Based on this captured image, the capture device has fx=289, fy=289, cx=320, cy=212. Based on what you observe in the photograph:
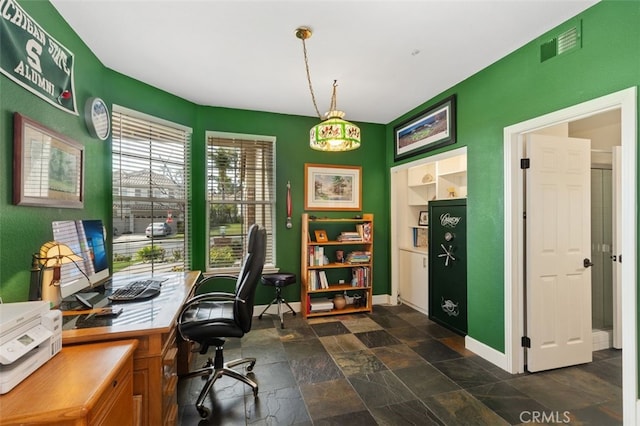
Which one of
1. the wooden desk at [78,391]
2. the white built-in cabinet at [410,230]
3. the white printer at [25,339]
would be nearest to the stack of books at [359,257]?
the white built-in cabinet at [410,230]

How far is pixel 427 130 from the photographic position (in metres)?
3.58

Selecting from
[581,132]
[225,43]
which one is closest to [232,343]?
[225,43]

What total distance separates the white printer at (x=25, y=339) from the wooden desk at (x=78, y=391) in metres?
0.04

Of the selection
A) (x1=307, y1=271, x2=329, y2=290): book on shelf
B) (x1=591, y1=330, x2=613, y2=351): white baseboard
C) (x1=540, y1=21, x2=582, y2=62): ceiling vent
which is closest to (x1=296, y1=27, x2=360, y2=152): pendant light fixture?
(x1=540, y1=21, x2=582, y2=62): ceiling vent

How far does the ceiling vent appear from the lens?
201cm

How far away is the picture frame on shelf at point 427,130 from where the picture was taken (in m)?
3.20

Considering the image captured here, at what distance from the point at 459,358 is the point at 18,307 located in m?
3.18

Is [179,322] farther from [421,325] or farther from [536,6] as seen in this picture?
[536,6]

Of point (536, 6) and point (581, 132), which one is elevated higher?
point (536, 6)

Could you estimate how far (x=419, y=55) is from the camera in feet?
8.36

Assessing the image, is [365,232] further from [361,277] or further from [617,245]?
[617,245]

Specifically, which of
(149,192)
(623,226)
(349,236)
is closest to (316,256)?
(349,236)

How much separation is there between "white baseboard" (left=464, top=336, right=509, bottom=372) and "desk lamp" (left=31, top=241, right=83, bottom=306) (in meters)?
3.36

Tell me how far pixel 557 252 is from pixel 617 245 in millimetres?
842
